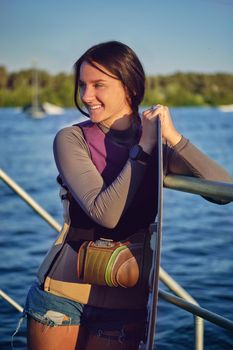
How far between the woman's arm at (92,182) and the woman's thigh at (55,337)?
1.34ft

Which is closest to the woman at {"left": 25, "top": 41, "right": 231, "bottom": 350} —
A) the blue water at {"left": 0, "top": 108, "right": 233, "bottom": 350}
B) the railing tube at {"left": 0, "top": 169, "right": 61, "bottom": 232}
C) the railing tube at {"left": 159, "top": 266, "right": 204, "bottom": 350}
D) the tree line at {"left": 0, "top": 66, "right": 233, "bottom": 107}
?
the railing tube at {"left": 159, "top": 266, "right": 204, "bottom": 350}

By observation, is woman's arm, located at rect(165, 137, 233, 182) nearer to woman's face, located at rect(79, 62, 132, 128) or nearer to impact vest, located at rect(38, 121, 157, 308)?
impact vest, located at rect(38, 121, 157, 308)

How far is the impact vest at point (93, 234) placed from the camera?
1763mm

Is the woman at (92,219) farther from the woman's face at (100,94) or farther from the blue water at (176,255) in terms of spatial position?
the blue water at (176,255)

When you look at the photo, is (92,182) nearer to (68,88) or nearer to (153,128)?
(153,128)

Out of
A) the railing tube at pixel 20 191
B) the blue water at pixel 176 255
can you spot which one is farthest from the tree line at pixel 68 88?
the railing tube at pixel 20 191

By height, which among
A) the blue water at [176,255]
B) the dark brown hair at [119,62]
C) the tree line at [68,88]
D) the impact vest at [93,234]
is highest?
the tree line at [68,88]

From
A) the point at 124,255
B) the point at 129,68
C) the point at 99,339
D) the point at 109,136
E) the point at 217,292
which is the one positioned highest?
the point at 129,68

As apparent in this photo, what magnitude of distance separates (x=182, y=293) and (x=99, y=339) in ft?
1.81

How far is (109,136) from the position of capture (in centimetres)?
183

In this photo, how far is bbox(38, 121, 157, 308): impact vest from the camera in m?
1.76

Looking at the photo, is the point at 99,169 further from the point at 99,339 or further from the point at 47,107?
the point at 47,107

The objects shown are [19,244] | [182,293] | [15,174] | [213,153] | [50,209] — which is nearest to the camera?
[182,293]

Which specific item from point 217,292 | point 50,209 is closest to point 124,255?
point 217,292
